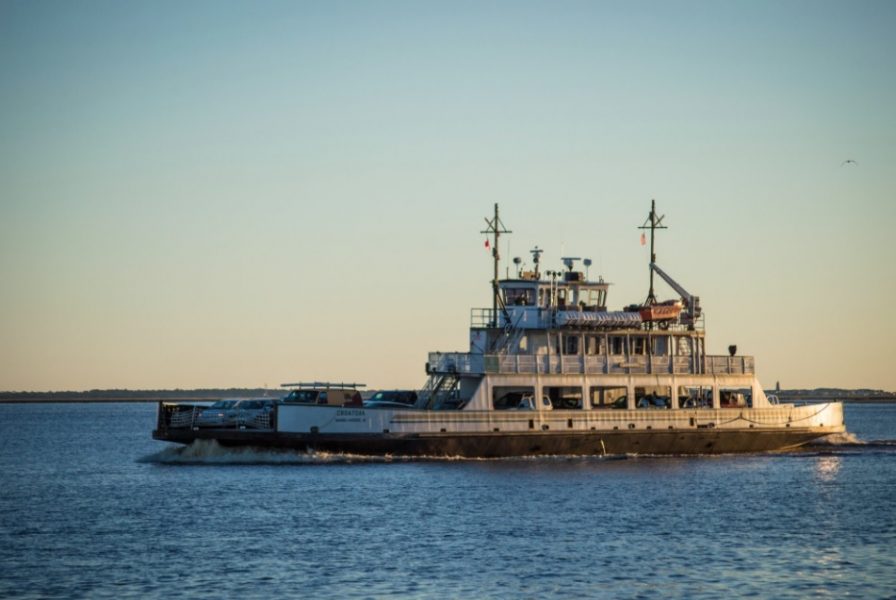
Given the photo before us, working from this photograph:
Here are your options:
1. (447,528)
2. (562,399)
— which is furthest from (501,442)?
(447,528)

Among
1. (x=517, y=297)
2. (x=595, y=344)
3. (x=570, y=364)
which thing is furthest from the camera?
(x=595, y=344)

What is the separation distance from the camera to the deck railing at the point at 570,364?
58.0 meters

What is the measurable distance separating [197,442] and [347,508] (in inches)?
606

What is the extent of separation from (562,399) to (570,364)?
6.36ft

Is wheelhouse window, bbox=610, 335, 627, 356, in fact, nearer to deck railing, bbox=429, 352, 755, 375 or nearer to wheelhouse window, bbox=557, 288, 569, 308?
deck railing, bbox=429, 352, 755, 375

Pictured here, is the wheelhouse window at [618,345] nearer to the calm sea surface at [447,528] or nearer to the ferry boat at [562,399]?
the ferry boat at [562,399]

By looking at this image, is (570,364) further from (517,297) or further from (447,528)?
(447,528)

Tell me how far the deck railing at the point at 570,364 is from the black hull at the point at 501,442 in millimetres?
2917

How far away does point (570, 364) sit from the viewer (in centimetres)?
5934

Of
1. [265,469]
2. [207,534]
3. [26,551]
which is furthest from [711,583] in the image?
[265,469]

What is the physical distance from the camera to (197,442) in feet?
183

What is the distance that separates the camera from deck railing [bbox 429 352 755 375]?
190 feet

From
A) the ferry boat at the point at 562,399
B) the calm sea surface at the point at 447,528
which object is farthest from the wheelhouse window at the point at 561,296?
the calm sea surface at the point at 447,528

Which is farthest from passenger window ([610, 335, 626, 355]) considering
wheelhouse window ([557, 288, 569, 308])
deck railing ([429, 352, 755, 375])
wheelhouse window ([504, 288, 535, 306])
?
wheelhouse window ([504, 288, 535, 306])
